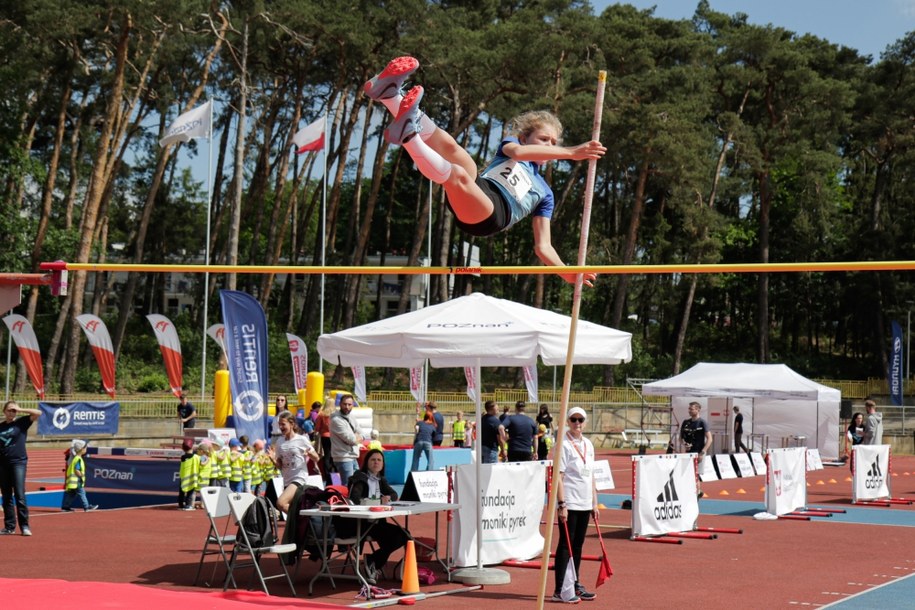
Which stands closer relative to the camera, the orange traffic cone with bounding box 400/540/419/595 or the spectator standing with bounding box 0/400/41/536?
the orange traffic cone with bounding box 400/540/419/595

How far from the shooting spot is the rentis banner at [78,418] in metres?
25.8

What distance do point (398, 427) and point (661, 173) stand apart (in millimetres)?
13796

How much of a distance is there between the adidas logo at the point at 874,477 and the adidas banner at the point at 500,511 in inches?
352

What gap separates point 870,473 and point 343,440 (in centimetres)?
923

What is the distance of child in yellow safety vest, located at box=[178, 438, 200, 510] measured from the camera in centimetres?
1578

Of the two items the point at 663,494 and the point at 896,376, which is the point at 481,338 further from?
Answer: the point at 896,376

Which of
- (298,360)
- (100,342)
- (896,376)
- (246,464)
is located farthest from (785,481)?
(896,376)

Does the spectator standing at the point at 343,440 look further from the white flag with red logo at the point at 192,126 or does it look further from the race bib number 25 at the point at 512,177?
the white flag with red logo at the point at 192,126

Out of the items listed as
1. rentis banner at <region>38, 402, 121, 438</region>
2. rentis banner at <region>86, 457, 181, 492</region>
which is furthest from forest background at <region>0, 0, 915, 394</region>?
rentis banner at <region>86, 457, 181, 492</region>

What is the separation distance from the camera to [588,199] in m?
5.51

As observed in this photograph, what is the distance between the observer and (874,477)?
61.8 feet

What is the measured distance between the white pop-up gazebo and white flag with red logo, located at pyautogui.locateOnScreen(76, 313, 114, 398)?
48.8 feet

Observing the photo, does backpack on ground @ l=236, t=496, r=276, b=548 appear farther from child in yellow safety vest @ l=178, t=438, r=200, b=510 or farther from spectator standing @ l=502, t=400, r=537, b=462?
spectator standing @ l=502, t=400, r=537, b=462

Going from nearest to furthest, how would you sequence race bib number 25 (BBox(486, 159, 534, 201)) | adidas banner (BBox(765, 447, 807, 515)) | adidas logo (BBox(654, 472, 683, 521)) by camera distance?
race bib number 25 (BBox(486, 159, 534, 201)) < adidas logo (BBox(654, 472, 683, 521)) < adidas banner (BBox(765, 447, 807, 515))
